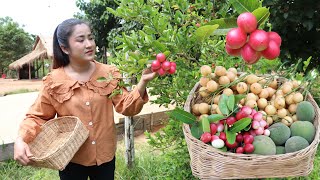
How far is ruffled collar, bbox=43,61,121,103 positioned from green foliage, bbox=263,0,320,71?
2428mm

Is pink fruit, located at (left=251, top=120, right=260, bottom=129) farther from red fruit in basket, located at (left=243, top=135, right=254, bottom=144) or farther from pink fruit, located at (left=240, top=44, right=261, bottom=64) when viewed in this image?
pink fruit, located at (left=240, top=44, right=261, bottom=64)

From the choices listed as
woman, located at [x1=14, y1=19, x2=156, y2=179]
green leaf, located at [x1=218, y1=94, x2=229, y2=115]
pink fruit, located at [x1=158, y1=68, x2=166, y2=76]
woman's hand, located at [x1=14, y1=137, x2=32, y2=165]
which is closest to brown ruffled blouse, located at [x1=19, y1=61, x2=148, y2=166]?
woman, located at [x1=14, y1=19, x2=156, y2=179]

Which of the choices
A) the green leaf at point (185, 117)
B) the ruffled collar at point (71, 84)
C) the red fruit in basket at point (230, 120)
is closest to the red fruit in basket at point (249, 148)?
the red fruit in basket at point (230, 120)

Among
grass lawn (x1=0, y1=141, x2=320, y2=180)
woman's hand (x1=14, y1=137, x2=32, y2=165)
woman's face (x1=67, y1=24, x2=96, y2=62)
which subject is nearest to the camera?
woman's hand (x1=14, y1=137, x2=32, y2=165)

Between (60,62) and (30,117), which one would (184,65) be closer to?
(60,62)

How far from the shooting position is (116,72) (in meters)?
1.96

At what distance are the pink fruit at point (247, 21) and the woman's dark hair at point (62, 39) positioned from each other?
116 centimetres

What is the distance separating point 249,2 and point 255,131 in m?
0.51

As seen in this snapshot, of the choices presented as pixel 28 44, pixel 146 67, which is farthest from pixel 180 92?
pixel 28 44

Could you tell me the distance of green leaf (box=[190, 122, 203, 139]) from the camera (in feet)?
4.32

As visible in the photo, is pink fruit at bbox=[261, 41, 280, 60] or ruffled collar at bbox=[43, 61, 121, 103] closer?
pink fruit at bbox=[261, 41, 280, 60]

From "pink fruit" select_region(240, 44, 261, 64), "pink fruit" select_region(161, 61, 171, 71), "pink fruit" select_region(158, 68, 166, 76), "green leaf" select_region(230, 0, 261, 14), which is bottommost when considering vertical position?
"pink fruit" select_region(158, 68, 166, 76)

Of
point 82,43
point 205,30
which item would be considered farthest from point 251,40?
point 82,43

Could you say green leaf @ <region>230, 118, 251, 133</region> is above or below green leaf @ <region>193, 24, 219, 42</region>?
below
